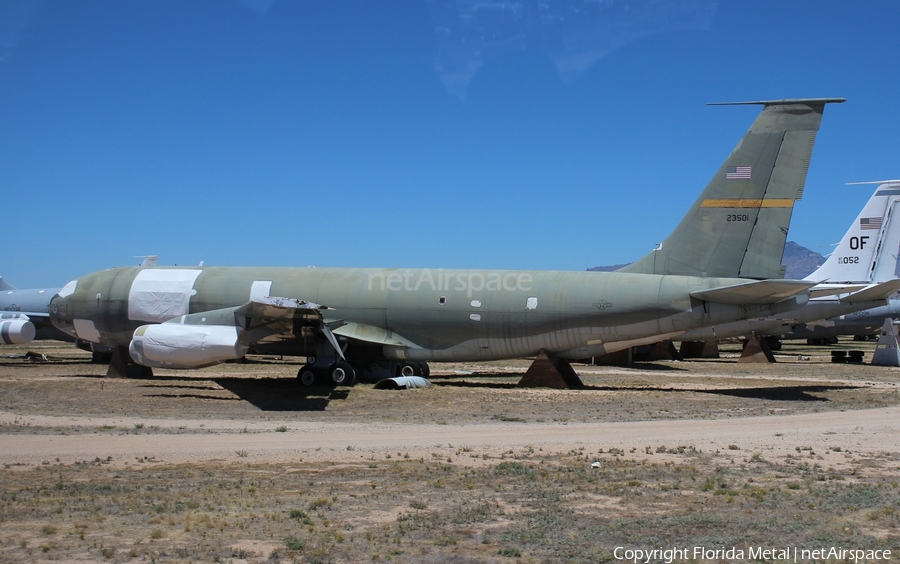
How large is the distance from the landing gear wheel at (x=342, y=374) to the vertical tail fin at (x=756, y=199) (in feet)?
34.0

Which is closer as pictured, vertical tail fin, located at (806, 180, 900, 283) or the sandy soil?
the sandy soil

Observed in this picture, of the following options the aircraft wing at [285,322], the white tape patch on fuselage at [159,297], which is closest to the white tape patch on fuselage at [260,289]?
the white tape patch on fuselage at [159,297]

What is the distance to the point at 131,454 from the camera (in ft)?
42.4

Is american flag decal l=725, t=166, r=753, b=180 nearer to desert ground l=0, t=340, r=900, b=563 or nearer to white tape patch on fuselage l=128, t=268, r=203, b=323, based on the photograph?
desert ground l=0, t=340, r=900, b=563

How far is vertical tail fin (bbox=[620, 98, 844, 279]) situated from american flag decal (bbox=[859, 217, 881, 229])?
52.9ft

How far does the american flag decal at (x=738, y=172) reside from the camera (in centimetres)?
2328

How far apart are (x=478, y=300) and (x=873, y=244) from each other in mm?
21758

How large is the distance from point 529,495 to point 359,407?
1070cm

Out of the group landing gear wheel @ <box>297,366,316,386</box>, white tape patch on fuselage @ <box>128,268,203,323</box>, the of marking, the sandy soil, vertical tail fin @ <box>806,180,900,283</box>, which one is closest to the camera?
the sandy soil

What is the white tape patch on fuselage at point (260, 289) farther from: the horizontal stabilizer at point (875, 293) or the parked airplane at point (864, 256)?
the horizontal stabilizer at point (875, 293)

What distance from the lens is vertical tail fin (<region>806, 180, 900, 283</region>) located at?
36.6 metres

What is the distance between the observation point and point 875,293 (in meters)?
28.3

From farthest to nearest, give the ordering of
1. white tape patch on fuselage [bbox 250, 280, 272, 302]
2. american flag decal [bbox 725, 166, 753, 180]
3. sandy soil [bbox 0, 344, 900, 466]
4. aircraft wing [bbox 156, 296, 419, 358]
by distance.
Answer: white tape patch on fuselage [bbox 250, 280, 272, 302] → american flag decal [bbox 725, 166, 753, 180] → aircraft wing [bbox 156, 296, 419, 358] → sandy soil [bbox 0, 344, 900, 466]

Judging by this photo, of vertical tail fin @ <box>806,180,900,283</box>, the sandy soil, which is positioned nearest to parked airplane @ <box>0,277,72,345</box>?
the sandy soil
